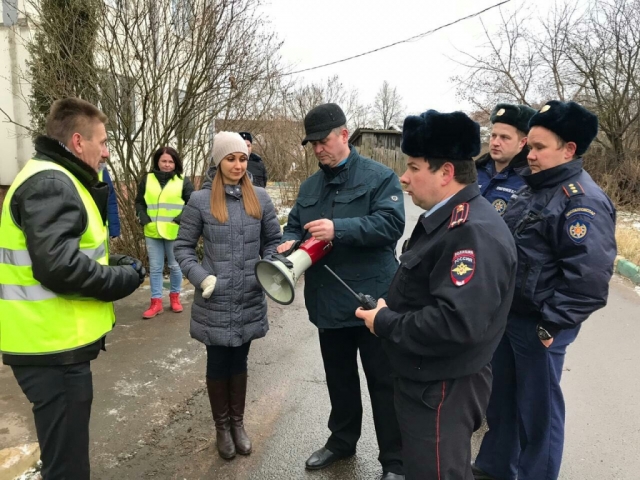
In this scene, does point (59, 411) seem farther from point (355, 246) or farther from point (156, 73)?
point (156, 73)

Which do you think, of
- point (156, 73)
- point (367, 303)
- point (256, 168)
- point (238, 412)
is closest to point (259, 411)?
point (238, 412)

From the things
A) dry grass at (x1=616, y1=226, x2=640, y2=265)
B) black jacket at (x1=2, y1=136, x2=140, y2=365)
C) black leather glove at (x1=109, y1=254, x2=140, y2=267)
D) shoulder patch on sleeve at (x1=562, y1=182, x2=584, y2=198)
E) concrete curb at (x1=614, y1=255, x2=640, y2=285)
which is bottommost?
concrete curb at (x1=614, y1=255, x2=640, y2=285)

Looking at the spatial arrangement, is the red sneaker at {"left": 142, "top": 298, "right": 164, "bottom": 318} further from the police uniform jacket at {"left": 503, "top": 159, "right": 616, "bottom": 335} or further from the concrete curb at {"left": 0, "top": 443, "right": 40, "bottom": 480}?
the police uniform jacket at {"left": 503, "top": 159, "right": 616, "bottom": 335}

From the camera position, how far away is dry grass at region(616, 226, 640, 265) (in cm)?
817

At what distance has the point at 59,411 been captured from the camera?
2.04 m

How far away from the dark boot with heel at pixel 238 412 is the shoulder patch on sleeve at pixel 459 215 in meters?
1.85

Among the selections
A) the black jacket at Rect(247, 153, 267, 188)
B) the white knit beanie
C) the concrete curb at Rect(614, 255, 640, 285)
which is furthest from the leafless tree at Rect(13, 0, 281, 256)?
Answer: the concrete curb at Rect(614, 255, 640, 285)

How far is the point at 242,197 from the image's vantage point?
294cm

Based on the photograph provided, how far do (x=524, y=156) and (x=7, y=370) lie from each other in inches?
171

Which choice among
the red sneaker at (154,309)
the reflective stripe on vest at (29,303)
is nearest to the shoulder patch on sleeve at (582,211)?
the reflective stripe on vest at (29,303)

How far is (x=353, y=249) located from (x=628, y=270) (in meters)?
6.96

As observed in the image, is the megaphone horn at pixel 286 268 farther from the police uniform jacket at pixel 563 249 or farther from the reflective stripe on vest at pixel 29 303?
A: the police uniform jacket at pixel 563 249

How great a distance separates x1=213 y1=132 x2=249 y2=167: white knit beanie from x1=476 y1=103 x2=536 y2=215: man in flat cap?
5.63 ft

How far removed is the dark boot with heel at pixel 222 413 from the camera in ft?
9.50
